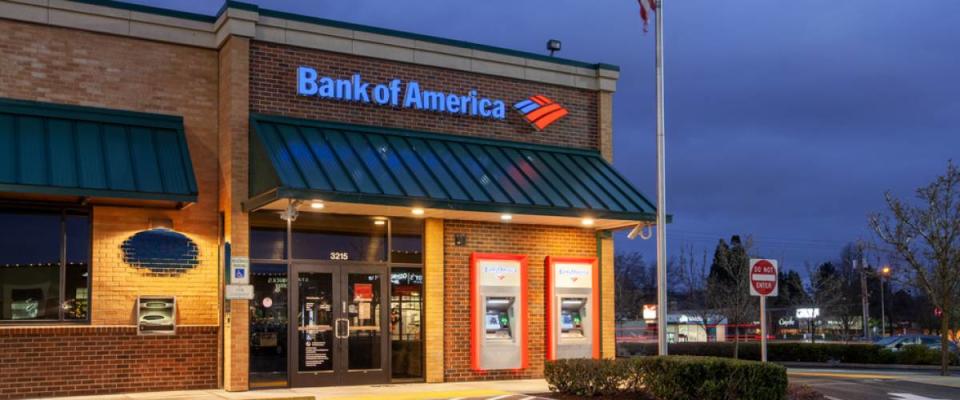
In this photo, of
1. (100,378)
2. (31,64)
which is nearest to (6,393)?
(100,378)

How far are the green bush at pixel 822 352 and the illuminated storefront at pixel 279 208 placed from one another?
15902 mm

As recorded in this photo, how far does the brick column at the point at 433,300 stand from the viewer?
19567 millimetres

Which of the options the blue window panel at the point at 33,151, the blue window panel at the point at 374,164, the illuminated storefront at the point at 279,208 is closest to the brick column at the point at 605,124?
the illuminated storefront at the point at 279,208

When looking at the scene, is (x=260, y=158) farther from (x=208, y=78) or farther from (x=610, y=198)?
(x=610, y=198)

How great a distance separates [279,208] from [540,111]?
644 centimetres

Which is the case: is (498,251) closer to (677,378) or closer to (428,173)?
(428,173)

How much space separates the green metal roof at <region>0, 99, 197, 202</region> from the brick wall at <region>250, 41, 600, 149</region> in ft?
6.04

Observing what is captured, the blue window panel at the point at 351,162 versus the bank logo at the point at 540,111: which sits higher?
the bank logo at the point at 540,111

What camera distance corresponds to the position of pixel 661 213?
1892cm

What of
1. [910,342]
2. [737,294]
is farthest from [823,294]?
[910,342]

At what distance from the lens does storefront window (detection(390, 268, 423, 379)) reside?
19.5 meters

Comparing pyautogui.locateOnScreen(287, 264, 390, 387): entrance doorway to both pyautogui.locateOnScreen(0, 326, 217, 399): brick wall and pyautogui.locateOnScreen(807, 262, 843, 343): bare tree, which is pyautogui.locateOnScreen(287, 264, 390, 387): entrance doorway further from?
pyautogui.locateOnScreen(807, 262, 843, 343): bare tree

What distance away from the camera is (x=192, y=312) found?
18016 mm

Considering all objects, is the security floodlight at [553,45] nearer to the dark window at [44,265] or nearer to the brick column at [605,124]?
the brick column at [605,124]
